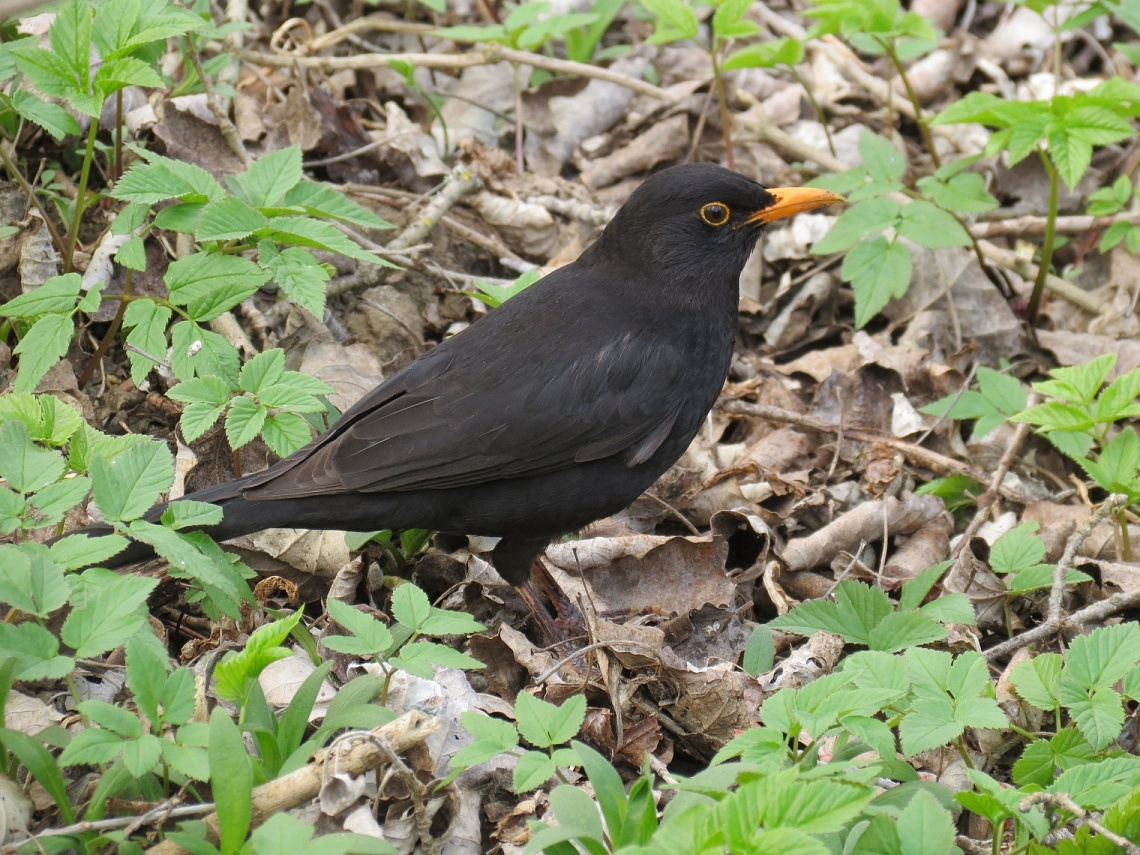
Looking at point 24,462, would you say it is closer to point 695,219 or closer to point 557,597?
point 557,597

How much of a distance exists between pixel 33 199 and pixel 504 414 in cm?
218

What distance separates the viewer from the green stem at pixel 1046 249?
224 inches

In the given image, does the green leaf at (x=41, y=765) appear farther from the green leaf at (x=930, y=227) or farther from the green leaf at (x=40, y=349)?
the green leaf at (x=930, y=227)

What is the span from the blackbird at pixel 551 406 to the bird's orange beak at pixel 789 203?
0.01m

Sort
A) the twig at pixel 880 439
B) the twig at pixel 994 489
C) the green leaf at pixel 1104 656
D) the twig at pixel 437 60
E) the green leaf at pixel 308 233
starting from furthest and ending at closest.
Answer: the twig at pixel 437 60
the twig at pixel 880 439
the twig at pixel 994 489
the green leaf at pixel 308 233
the green leaf at pixel 1104 656

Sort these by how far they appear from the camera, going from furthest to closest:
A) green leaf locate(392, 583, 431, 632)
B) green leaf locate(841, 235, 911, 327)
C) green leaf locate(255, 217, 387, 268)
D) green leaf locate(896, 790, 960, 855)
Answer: green leaf locate(841, 235, 911, 327) < green leaf locate(255, 217, 387, 268) < green leaf locate(392, 583, 431, 632) < green leaf locate(896, 790, 960, 855)

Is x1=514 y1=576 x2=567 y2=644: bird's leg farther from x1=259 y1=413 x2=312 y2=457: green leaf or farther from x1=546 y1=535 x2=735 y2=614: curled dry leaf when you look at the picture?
x1=259 y1=413 x2=312 y2=457: green leaf

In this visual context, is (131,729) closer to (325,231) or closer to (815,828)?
(815,828)

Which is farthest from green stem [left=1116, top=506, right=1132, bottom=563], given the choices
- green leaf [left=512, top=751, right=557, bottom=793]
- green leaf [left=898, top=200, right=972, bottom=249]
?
green leaf [left=512, top=751, right=557, bottom=793]

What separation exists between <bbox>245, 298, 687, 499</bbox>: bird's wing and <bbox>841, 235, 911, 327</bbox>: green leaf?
1367mm

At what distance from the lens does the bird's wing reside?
4.09 meters

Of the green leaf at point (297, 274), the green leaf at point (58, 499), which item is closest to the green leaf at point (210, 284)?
the green leaf at point (297, 274)

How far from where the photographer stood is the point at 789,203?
4.74 metres

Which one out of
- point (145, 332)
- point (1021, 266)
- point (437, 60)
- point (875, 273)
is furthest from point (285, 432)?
point (1021, 266)
